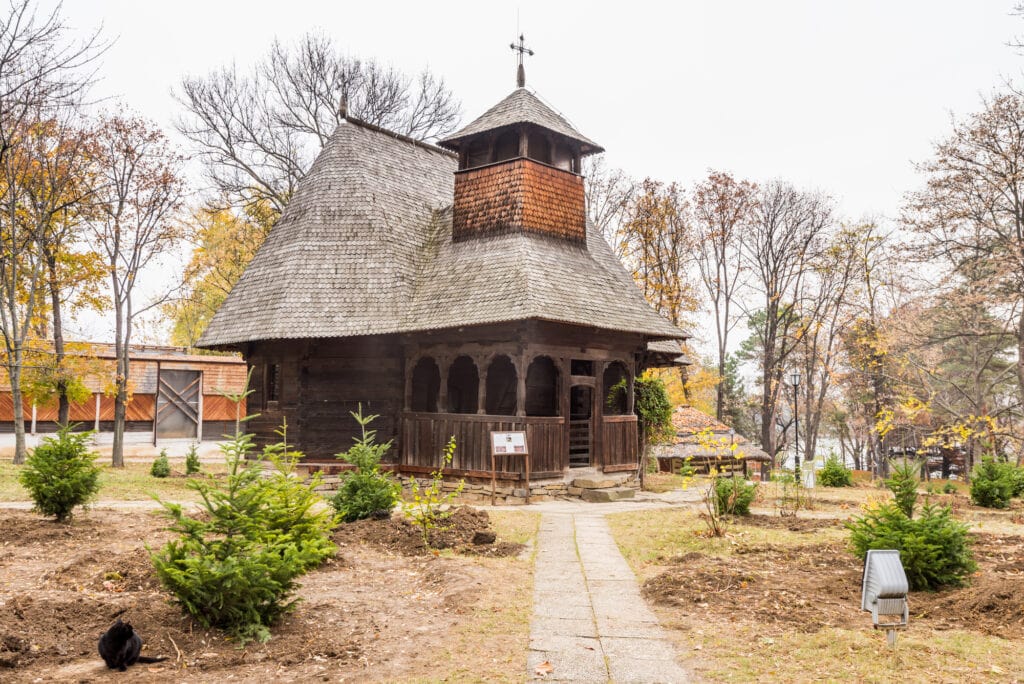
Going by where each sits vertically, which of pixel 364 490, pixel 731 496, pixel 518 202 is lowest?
pixel 731 496

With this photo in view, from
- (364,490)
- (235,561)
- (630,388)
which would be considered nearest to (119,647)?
(235,561)

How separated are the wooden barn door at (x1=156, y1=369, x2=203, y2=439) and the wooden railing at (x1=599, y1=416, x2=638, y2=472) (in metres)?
22.3

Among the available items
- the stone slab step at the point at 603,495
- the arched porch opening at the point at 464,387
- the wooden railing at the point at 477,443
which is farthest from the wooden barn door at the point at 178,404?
the stone slab step at the point at 603,495

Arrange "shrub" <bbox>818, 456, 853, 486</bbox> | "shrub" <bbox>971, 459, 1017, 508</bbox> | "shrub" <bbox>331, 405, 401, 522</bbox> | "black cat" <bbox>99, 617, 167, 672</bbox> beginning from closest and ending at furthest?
"black cat" <bbox>99, 617, 167, 672</bbox> → "shrub" <bbox>331, 405, 401, 522</bbox> → "shrub" <bbox>971, 459, 1017, 508</bbox> → "shrub" <bbox>818, 456, 853, 486</bbox>

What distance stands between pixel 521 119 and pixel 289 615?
13.4 metres

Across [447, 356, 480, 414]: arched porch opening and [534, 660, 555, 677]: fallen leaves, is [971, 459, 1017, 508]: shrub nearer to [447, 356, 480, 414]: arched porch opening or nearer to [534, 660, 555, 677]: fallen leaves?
[447, 356, 480, 414]: arched porch opening

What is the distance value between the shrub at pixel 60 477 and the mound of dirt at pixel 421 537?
3979 mm

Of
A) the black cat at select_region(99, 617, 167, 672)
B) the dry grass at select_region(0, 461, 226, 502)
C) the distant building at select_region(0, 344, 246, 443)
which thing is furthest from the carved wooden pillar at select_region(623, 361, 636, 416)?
the distant building at select_region(0, 344, 246, 443)

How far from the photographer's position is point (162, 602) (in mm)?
6539

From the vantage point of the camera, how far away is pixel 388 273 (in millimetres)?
17406

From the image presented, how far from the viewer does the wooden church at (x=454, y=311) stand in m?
15.7

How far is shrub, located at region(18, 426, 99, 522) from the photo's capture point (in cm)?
1068

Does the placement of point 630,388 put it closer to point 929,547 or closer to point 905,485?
point 905,485

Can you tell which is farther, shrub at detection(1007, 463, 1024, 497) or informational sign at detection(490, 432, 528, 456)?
shrub at detection(1007, 463, 1024, 497)
